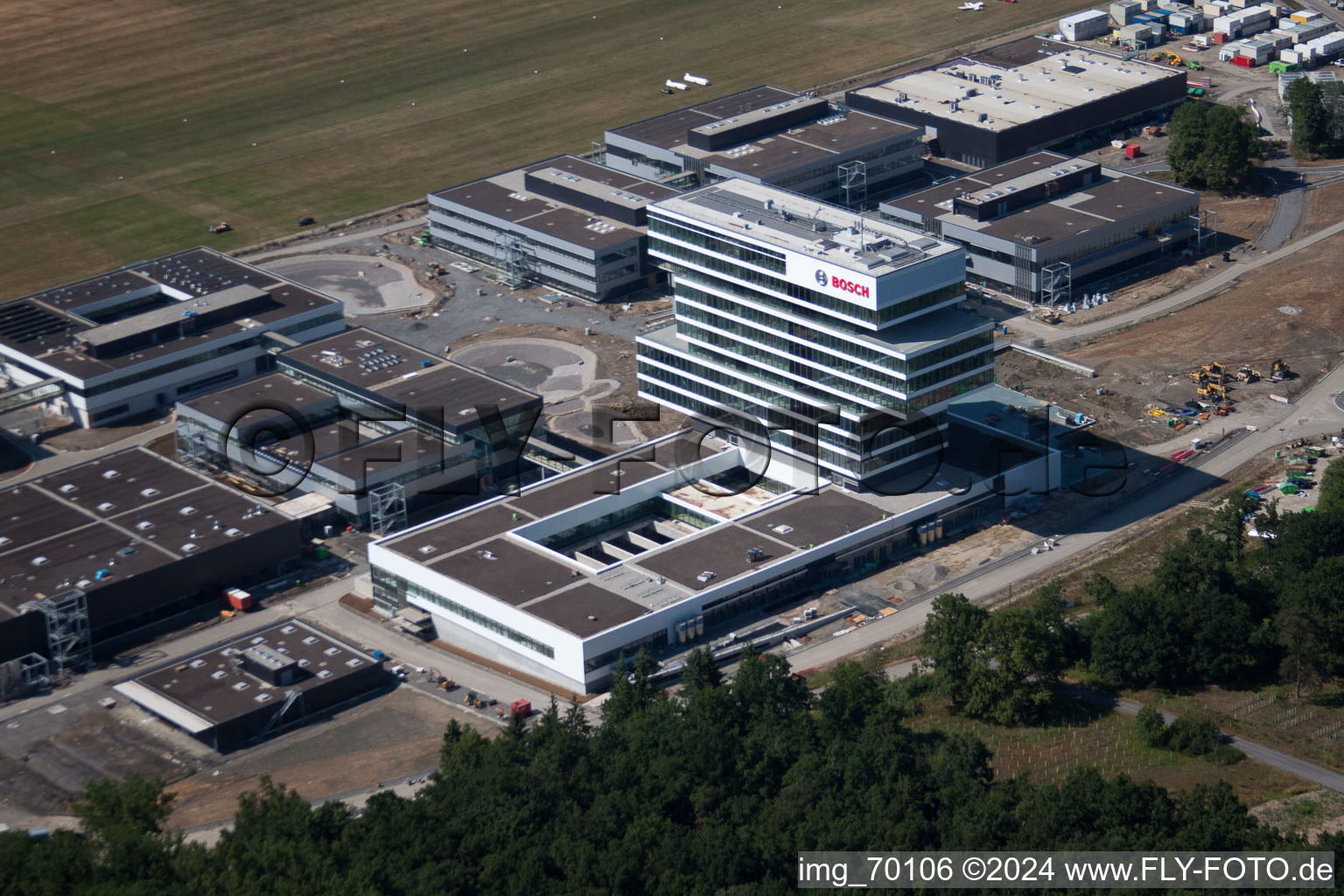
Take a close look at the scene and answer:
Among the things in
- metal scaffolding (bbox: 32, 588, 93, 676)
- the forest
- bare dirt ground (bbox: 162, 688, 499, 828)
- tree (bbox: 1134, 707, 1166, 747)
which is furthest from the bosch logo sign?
metal scaffolding (bbox: 32, 588, 93, 676)

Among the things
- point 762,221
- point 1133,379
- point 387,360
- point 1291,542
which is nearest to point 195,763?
point 387,360

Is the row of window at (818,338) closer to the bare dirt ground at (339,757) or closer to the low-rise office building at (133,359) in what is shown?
the bare dirt ground at (339,757)

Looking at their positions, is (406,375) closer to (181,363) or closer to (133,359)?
(181,363)

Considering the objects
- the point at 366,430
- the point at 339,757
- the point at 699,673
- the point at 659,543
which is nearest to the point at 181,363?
the point at 366,430

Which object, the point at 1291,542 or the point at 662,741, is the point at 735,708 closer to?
the point at 662,741

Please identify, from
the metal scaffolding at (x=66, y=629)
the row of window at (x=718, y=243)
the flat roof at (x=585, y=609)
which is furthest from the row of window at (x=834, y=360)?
the metal scaffolding at (x=66, y=629)
